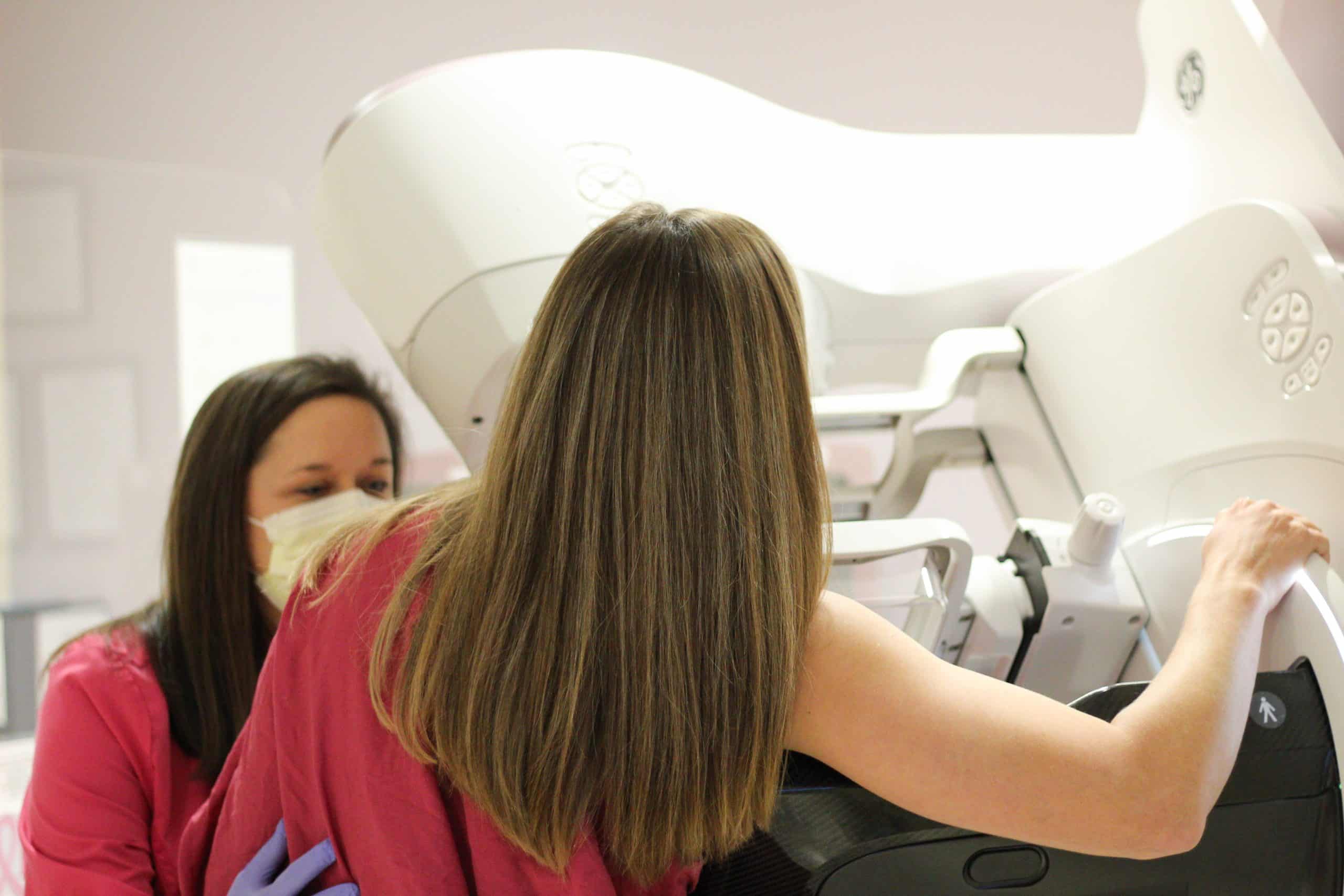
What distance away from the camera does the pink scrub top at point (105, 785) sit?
1.19m

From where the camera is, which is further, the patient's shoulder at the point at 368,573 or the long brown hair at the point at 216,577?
the long brown hair at the point at 216,577

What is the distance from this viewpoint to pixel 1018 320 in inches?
53.9

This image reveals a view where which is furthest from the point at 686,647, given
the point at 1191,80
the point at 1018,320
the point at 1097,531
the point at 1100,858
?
the point at 1191,80

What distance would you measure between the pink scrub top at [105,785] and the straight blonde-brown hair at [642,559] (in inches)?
23.1

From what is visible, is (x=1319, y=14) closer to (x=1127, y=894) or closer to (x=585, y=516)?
(x=1127, y=894)

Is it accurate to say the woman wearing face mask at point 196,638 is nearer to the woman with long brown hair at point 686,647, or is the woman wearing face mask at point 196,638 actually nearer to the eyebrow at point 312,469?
the eyebrow at point 312,469

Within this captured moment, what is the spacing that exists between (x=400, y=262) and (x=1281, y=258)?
0.86m

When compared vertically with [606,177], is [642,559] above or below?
below

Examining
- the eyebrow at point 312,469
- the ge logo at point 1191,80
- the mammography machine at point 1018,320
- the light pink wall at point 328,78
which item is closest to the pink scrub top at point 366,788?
the mammography machine at point 1018,320

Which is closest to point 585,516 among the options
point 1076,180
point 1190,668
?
point 1190,668

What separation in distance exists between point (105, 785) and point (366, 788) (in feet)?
1.70

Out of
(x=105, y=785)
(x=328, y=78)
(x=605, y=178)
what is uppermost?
(x=328, y=78)

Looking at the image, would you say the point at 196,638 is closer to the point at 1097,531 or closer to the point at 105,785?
the point at 105,785

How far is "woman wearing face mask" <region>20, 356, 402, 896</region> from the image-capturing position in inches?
47.7
